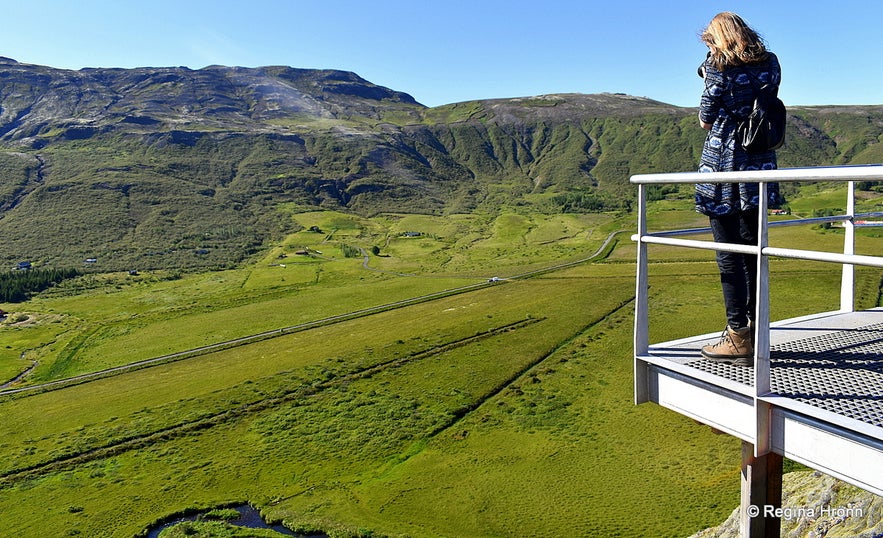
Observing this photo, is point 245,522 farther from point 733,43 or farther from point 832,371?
point 733,43

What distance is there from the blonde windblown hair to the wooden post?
396 centimetres

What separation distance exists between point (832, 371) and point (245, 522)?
112 feet

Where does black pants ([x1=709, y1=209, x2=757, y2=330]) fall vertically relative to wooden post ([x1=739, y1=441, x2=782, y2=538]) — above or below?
above

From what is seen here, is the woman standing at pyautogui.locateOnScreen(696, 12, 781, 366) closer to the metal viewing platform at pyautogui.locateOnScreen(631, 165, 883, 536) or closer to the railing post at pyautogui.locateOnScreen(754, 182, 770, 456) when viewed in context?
the metal viewing platform at pyautogui.locateOnScreen(631, 165, 883, 536)

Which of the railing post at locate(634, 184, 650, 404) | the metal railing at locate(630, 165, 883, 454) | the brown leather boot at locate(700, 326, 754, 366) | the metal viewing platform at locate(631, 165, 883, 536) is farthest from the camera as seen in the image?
the brown leather boot at locate(700, 326, 754, 366)

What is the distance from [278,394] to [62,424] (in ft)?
58.4

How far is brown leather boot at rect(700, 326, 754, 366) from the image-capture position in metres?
6.39

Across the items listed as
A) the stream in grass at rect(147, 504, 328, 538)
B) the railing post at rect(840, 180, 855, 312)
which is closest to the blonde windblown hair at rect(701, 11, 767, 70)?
the railing post at rect(840, 180, 855, 312)

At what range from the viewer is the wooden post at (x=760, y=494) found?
5.89 meters

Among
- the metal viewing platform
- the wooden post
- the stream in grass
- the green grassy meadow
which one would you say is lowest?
the stream in grass

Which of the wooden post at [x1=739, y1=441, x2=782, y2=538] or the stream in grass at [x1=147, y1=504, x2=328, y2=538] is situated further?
the stream in grass at [x1=147, y1=504, x2=328, y2=538]

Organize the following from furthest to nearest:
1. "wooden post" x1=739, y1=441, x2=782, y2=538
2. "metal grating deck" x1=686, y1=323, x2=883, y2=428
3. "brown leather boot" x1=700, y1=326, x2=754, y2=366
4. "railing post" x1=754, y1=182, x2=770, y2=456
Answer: "brown leather boot" x1=700, y1=326, x2=754, y2=366 → "wooden post" x1=739, y1=441, x2=782, y2=538 → "metal grating deck" x1=686, y1=323, x2=883, y2=428 → "railing post" x1=754, y1=182, x2=770, y2=456

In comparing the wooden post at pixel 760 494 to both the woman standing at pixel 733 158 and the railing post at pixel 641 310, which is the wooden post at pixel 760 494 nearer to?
the woman standing at pixel 733 158

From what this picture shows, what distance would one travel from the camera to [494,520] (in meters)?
31.7
